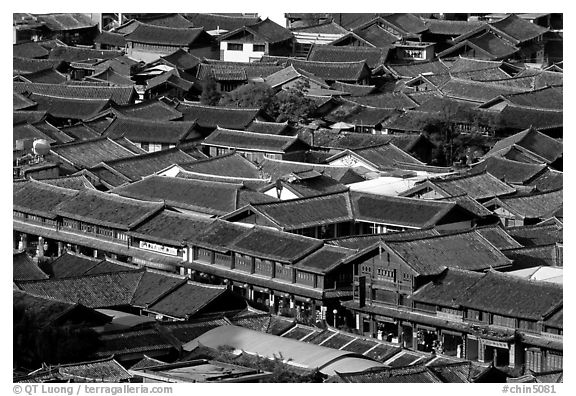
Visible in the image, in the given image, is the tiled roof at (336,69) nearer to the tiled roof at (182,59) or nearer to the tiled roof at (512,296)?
the tiled roof at (182,59)

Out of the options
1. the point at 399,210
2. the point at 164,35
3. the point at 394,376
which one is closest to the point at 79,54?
the point at 164,35

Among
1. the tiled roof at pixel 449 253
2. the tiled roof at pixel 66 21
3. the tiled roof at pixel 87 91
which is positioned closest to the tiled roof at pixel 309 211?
the tiled roof at pixel 449 253

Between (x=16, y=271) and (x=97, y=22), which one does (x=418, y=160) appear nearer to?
(x=16, y=271)

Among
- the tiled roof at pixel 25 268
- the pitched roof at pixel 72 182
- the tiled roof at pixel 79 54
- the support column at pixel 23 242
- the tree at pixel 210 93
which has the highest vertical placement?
the tiled roof at pixel 79 54

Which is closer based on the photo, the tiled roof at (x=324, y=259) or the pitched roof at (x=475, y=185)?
the tiled roof at (x=324, y=259)

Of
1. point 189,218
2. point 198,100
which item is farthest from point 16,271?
point 198,100

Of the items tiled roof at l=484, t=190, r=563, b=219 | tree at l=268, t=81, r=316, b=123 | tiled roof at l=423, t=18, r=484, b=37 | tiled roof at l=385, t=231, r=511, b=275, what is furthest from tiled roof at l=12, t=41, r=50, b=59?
tiled roof at l=385, t=231, r=511, b=275

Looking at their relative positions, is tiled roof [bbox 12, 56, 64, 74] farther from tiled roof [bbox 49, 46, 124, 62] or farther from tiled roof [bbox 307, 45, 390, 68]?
tiled roof [bbox 307, 45, 390, 68]
